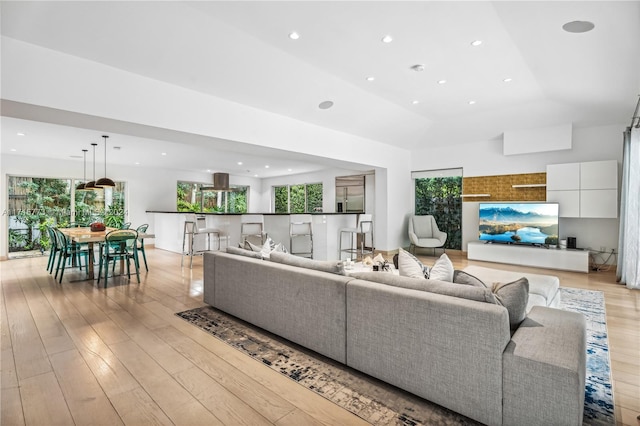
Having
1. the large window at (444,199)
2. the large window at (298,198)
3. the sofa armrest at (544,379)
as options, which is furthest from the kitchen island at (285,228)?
the sofa armrest at (544,379)

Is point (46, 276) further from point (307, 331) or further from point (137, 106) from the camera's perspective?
point (307, 331)

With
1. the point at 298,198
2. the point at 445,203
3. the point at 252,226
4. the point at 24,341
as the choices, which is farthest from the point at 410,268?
the point at 298,198

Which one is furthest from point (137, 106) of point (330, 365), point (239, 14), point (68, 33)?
point (330, 365)

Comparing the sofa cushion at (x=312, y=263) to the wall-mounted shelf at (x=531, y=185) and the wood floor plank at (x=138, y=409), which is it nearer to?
the wood floor plank at (x=138, y=409)

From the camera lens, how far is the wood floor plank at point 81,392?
182cm

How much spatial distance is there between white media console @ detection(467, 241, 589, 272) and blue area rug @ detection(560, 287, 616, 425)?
152 cm

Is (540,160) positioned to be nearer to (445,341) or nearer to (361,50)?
(361,50)

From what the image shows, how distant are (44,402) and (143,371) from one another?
543 millimetres

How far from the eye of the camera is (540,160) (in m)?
6.45

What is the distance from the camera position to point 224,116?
450cm

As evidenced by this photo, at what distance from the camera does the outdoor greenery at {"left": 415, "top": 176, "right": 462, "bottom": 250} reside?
7.68 meters

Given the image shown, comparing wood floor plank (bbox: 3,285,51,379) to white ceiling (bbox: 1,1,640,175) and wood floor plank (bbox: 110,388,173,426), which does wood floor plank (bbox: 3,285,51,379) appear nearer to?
wood floor plank (bbox: 110,388,173,426)

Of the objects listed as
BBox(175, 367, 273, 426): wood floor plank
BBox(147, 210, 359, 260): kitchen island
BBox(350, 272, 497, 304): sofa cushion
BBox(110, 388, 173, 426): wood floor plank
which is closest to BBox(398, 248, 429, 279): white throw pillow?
BBox(350, 272, 497, 304): sofa cushion

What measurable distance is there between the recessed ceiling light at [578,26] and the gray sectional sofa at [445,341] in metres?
2.67
